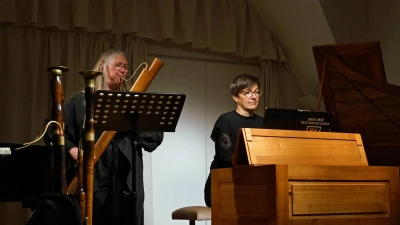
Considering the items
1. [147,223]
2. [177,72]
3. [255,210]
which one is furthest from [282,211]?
[177,72]

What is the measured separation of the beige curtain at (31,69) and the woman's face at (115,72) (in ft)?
4.75

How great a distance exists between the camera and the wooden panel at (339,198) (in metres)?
2.81

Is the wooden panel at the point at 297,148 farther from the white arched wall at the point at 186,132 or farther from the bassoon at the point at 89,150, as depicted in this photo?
the white arched wall at the point at 186,132

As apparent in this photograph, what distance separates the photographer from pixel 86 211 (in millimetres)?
2457

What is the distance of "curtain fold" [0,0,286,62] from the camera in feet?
15.8

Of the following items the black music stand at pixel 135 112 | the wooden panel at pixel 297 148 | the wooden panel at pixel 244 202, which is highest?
the black music stand at pixel 135 112

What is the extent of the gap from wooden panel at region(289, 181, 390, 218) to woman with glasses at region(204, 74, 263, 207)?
906mm

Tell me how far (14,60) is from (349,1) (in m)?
3.10

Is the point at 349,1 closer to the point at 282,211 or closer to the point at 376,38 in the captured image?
the point at 376,38

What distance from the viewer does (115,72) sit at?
3.51 metres

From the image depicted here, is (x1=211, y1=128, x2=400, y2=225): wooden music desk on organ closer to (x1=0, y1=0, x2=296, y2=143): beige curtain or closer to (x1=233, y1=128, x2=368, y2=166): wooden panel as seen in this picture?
(x1=233, y1=128, x2=368, y2=166): wooden panel

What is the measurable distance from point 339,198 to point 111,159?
132 centimetres

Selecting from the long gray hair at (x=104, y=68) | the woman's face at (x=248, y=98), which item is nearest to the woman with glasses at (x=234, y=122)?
the woman's face at (x=248, y=98)

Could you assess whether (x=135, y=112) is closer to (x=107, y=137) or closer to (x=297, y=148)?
(x=107, y=137)
